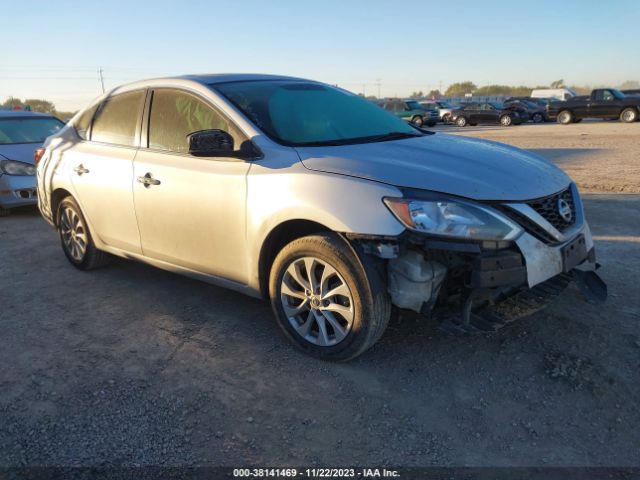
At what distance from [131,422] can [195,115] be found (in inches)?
84.6

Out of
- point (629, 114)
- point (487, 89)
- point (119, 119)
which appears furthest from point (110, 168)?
point (487, 89)

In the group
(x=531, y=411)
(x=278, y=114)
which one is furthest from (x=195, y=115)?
(x=531, y=411)

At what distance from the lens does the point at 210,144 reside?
136 inches

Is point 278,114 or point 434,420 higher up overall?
point 278,114

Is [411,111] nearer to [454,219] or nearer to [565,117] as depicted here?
[565,117]

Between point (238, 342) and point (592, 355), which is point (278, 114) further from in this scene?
point (592, 355)

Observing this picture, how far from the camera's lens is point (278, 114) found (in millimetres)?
3754

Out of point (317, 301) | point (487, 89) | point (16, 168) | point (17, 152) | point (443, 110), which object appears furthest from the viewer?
point (487, 89)

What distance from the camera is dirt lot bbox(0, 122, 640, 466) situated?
8.36 ft

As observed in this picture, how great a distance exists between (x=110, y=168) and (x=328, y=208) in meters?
2.26

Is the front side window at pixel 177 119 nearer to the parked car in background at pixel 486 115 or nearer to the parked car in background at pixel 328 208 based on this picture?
the parked car in background at pixel 328 208

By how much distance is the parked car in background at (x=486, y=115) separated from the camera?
28.7 meters

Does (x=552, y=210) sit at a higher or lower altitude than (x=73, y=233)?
higher

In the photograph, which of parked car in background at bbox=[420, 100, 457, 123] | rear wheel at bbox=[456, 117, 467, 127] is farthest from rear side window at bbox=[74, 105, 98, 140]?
parked car in background at bbox=[420, 100, 457, 123]
